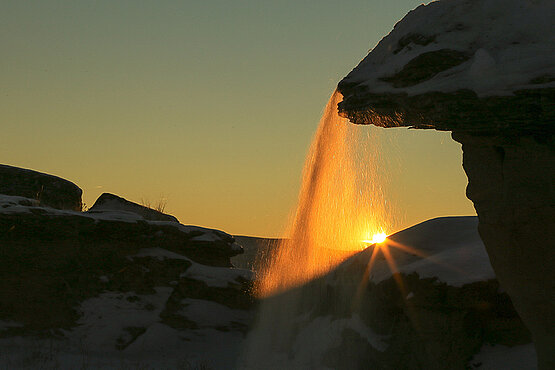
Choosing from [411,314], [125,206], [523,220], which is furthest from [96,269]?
[523,220]

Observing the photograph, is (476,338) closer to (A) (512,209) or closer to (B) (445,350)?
(B) (445,350)

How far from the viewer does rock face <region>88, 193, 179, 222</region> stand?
14844 mm

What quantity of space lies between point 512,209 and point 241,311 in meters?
7.36

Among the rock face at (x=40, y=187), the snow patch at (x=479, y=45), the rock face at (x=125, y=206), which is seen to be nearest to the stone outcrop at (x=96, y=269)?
the rock face at (x=40, y=187)

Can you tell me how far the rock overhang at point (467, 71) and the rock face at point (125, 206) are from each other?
32.5 feet

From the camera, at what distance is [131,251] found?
11.4 m

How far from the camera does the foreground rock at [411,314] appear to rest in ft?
23.1

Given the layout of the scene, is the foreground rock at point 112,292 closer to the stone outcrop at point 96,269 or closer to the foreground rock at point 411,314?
the stone outcrop at point 96,269

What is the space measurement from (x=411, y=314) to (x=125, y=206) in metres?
9.55

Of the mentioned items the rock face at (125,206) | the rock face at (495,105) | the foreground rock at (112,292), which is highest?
the rock face at (125,206)

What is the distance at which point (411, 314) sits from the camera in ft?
24.2

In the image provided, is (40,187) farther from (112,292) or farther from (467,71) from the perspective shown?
(467,71)

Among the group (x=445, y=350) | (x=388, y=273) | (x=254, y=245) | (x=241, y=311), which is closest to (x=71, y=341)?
(x=241, y=311)

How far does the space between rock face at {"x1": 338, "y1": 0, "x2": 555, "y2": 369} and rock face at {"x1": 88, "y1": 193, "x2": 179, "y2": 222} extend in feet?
32.2
